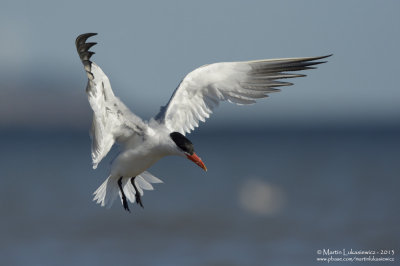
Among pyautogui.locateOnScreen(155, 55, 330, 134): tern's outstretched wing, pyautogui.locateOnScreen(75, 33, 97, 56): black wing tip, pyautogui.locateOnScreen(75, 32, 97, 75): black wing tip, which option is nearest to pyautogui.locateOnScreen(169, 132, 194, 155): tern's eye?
pyautogui.locateOnScreen(155, 55, 330, 134): tern's outstretched wing

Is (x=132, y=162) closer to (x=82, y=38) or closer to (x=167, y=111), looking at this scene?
(x=167, y=111)

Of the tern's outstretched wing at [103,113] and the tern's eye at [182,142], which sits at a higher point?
the tern's outstretched wing at [103,113]

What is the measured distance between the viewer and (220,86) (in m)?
10.3

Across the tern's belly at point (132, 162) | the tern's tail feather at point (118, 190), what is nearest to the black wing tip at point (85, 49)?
the tern's belly at point (132, 162)

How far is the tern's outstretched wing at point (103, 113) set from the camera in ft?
29.7

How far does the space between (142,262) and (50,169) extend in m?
17.1

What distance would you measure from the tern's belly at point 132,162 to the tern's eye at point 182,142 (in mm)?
310

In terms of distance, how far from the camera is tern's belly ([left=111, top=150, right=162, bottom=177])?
31.7 ft

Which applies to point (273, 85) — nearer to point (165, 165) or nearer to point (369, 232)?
point (369, 232)

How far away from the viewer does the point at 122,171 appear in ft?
32.7

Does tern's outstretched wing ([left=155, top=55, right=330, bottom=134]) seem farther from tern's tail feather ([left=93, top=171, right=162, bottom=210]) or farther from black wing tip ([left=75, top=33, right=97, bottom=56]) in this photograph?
black wing tip ([left=75, top=33, right=97, bottom=56])

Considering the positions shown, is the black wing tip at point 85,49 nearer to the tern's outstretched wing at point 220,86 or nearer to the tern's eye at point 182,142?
the tern's eye at point 182,142

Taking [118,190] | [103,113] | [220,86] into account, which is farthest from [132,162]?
[220,86]

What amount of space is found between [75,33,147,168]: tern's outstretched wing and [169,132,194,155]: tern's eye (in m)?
0.36
